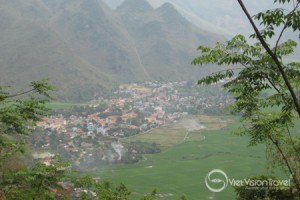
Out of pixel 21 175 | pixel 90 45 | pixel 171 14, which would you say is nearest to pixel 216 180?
pixel 21 175

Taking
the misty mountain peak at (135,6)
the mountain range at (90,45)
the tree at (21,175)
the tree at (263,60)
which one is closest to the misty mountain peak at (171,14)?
the mountain range at (90,45)

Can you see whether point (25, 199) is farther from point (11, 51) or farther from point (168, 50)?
point (168, 50)

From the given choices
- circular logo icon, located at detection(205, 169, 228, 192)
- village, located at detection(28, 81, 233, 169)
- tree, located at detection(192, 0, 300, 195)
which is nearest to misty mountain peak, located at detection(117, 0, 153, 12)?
village, located at detection(28, 81, 233, 169)

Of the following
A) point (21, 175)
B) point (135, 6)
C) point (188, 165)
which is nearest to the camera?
point (21, 175)

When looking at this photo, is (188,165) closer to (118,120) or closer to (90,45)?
(118,120)

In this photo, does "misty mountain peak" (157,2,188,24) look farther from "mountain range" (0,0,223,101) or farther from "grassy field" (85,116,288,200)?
"grassy field" (85,116,288,200)

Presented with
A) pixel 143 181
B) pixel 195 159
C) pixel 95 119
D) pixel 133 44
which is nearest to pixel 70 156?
pixel 143 181
